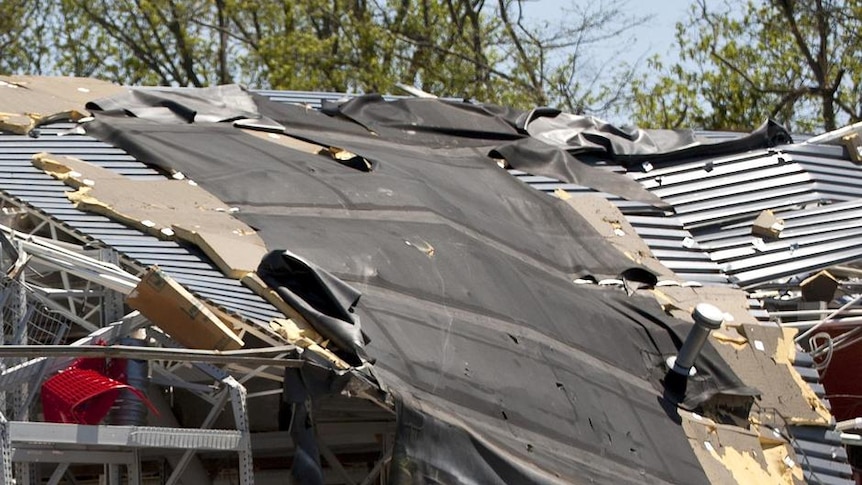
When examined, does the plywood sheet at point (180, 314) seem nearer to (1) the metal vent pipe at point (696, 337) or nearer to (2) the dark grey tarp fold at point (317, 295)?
(2) the dark grey tarp fold at point (317, 295)

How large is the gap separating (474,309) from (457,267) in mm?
698

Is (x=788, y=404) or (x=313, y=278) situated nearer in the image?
(x=313, y=278)

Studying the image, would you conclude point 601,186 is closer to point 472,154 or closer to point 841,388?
point 472,154

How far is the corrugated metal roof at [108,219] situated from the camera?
34.8 feet

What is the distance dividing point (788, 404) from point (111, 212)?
218 inches

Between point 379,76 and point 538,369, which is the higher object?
point 538,369

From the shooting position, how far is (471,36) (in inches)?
1534

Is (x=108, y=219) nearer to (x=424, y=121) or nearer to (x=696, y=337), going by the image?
(x=696, y=337)

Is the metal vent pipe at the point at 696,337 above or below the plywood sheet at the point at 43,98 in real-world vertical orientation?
below

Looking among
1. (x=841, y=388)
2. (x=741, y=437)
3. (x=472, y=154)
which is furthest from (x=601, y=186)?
(x=741, y=437)

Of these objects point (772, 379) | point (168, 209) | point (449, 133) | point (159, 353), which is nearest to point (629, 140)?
point (449, 133)

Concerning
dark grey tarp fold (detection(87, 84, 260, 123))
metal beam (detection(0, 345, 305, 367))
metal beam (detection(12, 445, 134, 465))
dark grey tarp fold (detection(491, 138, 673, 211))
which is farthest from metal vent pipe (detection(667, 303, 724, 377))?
dark grey tarp fold (detection(87, 84, 260, 123))

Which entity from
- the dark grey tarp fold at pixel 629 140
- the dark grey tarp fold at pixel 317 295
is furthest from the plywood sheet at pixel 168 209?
the dark grey tarp fold at pixel 629 140

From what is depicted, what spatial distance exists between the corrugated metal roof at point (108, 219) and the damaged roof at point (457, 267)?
0.09 feet
